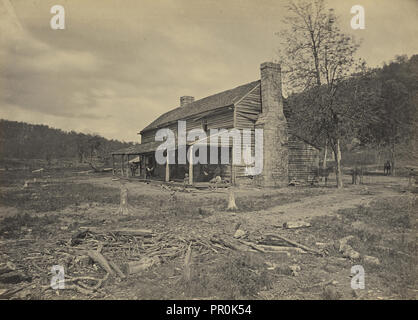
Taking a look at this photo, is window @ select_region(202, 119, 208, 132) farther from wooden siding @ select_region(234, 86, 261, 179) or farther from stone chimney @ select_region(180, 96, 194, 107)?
stone chimney @ select_region(180, 96, 194, 107)

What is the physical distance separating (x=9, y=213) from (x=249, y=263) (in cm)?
1082

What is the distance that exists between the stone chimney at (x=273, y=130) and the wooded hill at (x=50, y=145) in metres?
36.5

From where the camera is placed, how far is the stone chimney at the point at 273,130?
20156 mm

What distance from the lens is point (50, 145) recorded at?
73188 millimetres

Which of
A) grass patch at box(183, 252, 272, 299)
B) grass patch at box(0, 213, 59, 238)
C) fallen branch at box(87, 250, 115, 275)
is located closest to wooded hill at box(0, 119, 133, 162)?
grass patch at box(0, 213, 59, 238)

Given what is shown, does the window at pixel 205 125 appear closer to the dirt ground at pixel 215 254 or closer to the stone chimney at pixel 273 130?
the stone chimney at pixel 273 130

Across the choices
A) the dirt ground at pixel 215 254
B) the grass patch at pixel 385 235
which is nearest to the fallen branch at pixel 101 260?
the dirt ground at pixel 215 254

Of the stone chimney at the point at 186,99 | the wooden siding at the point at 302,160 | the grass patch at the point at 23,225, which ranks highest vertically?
the stone chimney at the point at 186,99

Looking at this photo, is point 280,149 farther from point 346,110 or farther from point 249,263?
point 249,263

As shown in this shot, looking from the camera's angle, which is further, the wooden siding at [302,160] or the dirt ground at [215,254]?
the wooden siding at [302,160]

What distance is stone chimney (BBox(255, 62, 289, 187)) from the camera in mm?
20156

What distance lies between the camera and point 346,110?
744 inches

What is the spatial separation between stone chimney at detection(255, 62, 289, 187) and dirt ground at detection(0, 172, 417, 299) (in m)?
8.87
